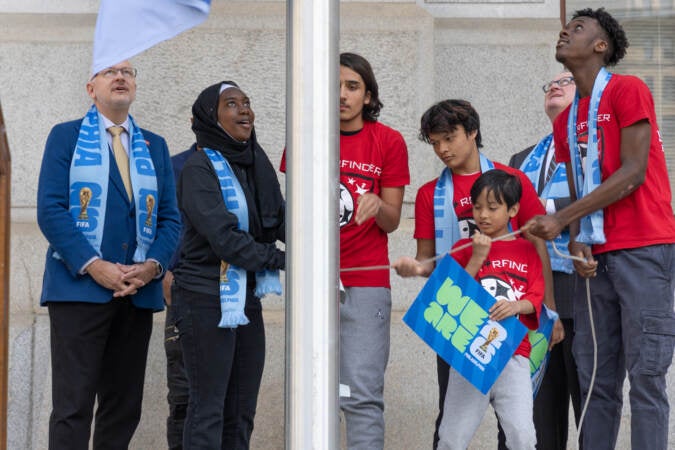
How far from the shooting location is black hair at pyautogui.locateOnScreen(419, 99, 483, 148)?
13.8ft

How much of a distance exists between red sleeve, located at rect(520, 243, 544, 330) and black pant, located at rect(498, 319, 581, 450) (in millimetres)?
469

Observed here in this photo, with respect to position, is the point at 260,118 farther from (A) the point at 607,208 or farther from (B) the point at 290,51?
(B) the point at 290,51

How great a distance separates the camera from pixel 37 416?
543 cm

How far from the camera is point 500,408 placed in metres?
3.97

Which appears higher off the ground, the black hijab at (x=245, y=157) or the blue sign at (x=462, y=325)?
the black hijab at (x=245, y=157)

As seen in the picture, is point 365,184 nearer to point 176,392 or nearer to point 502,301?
point 502,301

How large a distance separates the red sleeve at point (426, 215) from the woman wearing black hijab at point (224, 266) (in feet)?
1.62

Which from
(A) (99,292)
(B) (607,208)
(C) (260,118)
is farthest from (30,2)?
(B) (607,208)

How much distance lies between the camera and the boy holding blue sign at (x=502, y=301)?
155 inches

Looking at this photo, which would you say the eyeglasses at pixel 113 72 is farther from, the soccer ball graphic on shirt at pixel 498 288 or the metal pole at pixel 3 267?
the metal pole at pixel 3 267

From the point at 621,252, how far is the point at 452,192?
2.05ft

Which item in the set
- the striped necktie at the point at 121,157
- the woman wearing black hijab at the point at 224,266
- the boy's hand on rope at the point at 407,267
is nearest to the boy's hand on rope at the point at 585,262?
the boy's hand on rope at the point at 407,267

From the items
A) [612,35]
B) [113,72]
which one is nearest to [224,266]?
[113,72]

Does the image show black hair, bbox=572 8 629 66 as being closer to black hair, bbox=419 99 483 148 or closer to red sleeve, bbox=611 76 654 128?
red sleeve, bbox=611 76 654 128
